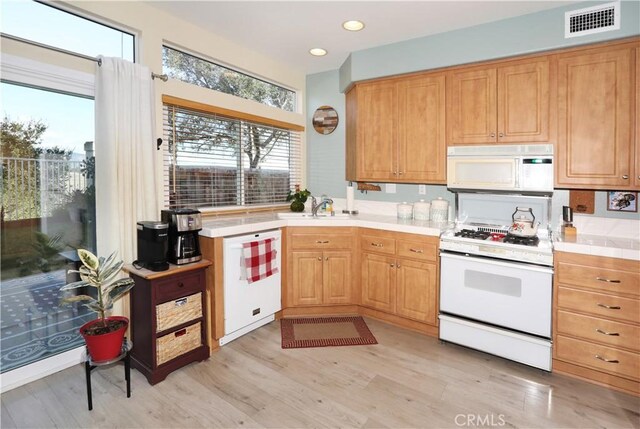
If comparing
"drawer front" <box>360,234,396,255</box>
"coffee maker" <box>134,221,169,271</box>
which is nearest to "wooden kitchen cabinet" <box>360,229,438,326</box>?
"drawer front" <box>360,234,396,255</box>

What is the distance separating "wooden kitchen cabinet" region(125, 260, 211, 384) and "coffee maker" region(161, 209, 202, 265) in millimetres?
74

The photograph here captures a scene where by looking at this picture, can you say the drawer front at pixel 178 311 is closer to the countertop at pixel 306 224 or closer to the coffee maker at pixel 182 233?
the coffee maker at pixel 182 233

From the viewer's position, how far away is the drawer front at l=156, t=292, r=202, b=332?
2416mm

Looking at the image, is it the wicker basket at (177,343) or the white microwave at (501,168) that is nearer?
the wicker basket at (177,343)

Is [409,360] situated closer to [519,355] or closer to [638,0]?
[519,355]

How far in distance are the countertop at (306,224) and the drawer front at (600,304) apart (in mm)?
995

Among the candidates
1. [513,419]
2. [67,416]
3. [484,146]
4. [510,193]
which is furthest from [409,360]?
[67,416]

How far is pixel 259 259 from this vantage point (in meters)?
3.06

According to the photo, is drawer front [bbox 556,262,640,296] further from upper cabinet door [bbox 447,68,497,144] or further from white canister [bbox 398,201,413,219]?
white canister [bbox 398,201,413,219]

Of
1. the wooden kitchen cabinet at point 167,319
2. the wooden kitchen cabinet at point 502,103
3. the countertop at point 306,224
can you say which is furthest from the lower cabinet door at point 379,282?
the wooden kitchen cabinet at point 167,319

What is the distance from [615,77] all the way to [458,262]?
174cm

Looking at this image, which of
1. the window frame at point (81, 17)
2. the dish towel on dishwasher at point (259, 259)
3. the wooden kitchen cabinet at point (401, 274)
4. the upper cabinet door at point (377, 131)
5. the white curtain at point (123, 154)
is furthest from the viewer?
the upper cabinet door at point (377, 131)

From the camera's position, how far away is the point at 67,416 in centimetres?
204

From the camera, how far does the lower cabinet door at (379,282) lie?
3.30 metres
